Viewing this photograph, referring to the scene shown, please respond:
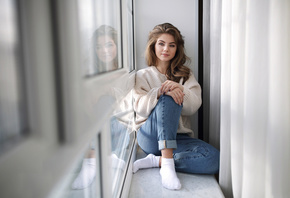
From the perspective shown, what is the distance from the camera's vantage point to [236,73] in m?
1.12

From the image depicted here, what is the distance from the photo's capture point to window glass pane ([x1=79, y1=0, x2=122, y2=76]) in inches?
19.4

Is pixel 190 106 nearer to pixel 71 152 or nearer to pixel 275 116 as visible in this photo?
pixel 275 116

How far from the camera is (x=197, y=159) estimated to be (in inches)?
56.3

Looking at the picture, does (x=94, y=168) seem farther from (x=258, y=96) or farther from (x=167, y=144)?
(x=167, y=144)

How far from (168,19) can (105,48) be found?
130 cm

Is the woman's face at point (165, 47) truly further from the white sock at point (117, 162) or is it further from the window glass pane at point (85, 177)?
the window glass pane at point (85, 177)

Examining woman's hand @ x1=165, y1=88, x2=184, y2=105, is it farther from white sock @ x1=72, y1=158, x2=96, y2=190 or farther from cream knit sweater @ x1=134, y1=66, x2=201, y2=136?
white sock @ x1=72, y1=158, x2=96, y2=190

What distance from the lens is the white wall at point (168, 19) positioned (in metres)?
1.88

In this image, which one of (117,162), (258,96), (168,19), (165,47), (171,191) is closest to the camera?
(258,96)

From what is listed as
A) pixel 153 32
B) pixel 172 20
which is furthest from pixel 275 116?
pixel 172 20

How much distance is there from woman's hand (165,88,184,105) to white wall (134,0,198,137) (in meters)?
0.52

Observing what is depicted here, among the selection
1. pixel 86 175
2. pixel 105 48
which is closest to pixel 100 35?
pixel 105 48

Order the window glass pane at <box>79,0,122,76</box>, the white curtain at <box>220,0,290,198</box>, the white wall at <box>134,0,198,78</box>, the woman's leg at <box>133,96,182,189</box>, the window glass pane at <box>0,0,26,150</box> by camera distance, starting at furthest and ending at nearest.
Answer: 1. the white wall at <box>134,0,198,78</box>
2. the woman's leg at <box>133,96,182,189</box>
3. the white curtain at <box>220,0,290,198</box>
4. the window glass pane at <box>79,0,122,76</box>
5. the window glass pane at <box>0,0,26,150</box>

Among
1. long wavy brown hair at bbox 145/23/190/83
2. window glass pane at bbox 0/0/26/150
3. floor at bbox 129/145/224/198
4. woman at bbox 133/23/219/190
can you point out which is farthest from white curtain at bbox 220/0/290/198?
window glass pane at bbox 0/0/26/150
